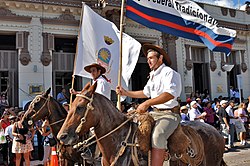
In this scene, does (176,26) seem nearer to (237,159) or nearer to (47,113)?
(47,113)

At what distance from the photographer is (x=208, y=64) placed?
2162 centimetres

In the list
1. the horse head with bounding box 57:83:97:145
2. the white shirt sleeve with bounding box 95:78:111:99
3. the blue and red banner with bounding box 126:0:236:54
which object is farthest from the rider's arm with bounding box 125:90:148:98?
the blue and red banner with bounding box 126:0:236:54

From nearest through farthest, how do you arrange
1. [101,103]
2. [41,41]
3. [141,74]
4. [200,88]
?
[101,103] < [41,41] < [141,74] < [200,88]

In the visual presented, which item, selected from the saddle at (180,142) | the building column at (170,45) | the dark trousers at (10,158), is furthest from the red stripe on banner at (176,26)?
the building column at (170,45)

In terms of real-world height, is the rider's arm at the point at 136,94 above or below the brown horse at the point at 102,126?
above

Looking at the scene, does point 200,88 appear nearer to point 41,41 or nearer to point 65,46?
point 65,46

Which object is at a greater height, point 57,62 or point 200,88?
point 57,62

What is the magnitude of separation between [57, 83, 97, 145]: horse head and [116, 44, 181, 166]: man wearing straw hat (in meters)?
0.69

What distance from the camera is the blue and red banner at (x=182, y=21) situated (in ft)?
22.4

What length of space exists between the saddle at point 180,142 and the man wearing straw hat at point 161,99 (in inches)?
3.8

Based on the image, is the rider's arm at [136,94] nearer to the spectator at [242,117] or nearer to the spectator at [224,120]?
the spectator at [224,120]

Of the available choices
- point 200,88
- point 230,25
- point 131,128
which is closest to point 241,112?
point 200,88

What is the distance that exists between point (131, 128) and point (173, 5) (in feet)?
12.1

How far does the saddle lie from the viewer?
4168 mm
